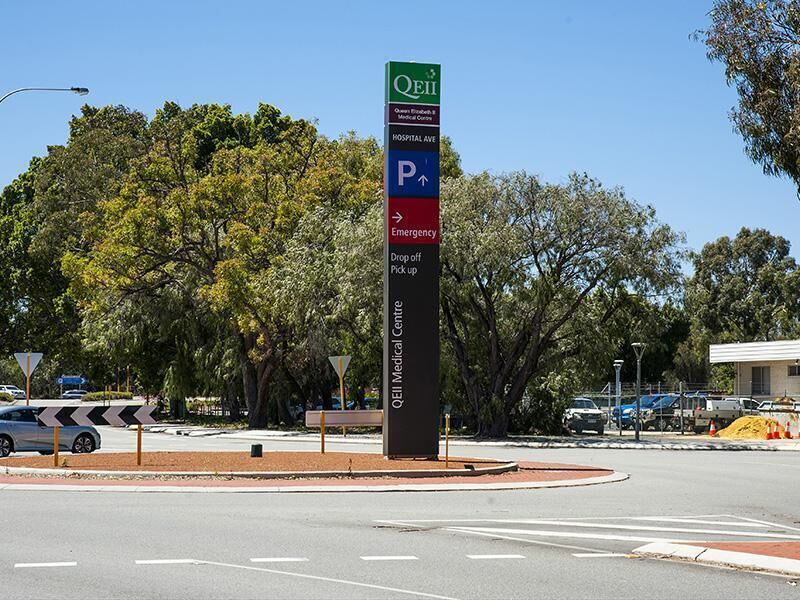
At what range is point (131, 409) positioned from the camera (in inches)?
901

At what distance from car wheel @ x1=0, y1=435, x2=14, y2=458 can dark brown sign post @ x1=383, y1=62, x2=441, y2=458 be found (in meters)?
10.1

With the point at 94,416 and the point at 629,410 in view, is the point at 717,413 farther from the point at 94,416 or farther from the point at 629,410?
the point at 94,416

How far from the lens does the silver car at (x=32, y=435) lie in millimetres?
28281

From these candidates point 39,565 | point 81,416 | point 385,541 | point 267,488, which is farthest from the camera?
point 81,416

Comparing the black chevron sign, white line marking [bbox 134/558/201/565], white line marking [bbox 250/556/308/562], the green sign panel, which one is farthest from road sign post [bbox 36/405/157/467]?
white line marking [bbox 250/556/308/562]

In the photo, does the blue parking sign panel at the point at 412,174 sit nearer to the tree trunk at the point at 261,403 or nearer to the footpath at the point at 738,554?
the footpath at the point at 738,554

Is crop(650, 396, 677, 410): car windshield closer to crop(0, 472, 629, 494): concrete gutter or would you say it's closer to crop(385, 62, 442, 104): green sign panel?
crop(385, 62, 442, 104): green sign panel

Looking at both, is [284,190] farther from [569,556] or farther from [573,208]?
[569,556]

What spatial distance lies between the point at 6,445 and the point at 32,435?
0.72 m

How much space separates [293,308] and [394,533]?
97.2ft

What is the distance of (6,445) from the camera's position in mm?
28250

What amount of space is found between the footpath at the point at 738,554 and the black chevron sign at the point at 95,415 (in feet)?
42.0

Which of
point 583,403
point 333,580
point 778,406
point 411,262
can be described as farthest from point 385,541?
point 778,406

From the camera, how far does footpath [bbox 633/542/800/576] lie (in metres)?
11.5
